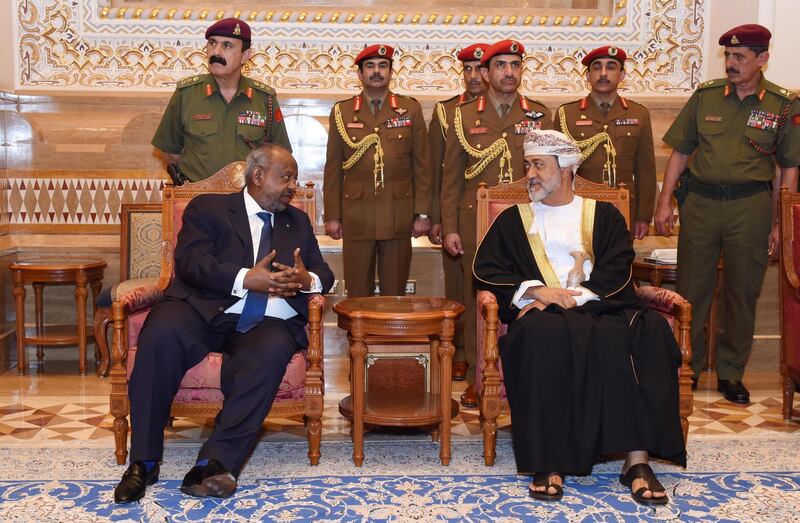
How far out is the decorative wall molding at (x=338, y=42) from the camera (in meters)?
7.00

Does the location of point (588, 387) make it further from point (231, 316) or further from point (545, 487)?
point (231, 316)

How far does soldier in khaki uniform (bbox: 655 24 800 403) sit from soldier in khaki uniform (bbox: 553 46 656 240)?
0.16m

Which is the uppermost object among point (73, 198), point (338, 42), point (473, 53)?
point (338, 42)

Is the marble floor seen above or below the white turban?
below

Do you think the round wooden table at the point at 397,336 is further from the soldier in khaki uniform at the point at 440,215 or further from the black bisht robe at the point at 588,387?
the soldier in khaki uniform at the point at 440,215

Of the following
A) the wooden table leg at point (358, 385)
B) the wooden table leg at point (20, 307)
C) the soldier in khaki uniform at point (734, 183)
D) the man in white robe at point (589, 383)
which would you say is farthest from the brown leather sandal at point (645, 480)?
the wooden table leg at point (20, 307)

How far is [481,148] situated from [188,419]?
2.30m

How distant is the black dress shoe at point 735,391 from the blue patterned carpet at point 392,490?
976mm

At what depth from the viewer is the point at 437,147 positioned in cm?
598

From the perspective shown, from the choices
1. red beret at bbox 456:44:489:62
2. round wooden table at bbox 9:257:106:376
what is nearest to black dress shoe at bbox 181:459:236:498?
round wooden table at bbox 9:257:106:376

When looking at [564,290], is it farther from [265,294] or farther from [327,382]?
[327,382]

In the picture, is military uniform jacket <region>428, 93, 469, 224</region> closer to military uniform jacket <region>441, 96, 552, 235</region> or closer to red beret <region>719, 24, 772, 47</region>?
military uniform jacket <region>441, 96, 552, 235</region>

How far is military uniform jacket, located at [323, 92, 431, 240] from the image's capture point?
19.2 feet

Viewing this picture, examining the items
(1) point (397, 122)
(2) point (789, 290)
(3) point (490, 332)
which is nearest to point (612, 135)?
(1) point (397, 122)
